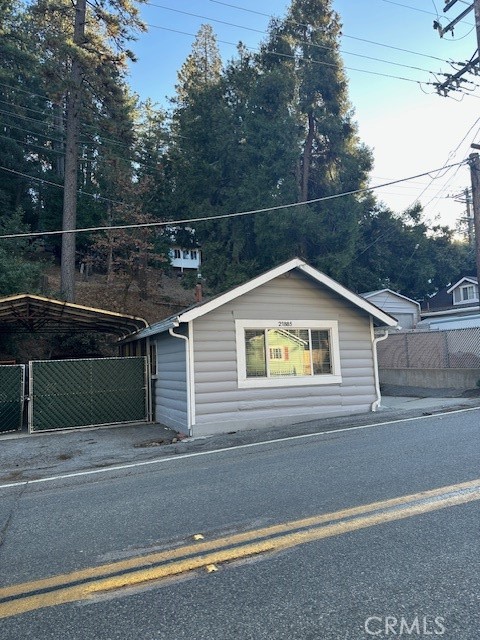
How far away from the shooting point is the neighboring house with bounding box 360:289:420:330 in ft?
91.6

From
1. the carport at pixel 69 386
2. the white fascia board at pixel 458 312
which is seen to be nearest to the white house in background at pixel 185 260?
the white fascia board at pixel 458 312

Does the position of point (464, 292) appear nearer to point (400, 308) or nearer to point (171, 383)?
point (400, 308)

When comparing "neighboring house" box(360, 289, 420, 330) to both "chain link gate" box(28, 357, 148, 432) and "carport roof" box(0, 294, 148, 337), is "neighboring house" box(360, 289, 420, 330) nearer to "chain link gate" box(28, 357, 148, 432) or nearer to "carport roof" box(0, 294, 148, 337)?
"carport roof" box(0, 294, 148, 337)

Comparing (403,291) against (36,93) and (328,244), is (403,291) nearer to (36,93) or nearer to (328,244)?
(328,244)

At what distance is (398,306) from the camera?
28.9 m

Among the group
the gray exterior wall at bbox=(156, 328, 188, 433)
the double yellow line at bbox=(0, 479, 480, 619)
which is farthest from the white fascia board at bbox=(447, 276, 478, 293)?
the double yellow line at bbox=(0, 479, 480, 619)

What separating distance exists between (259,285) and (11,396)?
686 centimetres

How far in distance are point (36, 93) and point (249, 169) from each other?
55.9 feet

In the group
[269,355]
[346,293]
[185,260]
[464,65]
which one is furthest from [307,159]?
[185,260]

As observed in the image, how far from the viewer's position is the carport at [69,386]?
11.0 metres

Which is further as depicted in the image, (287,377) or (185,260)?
(185,260)

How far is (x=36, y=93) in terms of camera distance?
2931 cm

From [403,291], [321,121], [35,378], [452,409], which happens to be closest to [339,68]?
[321,121]

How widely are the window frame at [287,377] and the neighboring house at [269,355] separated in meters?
0.02
